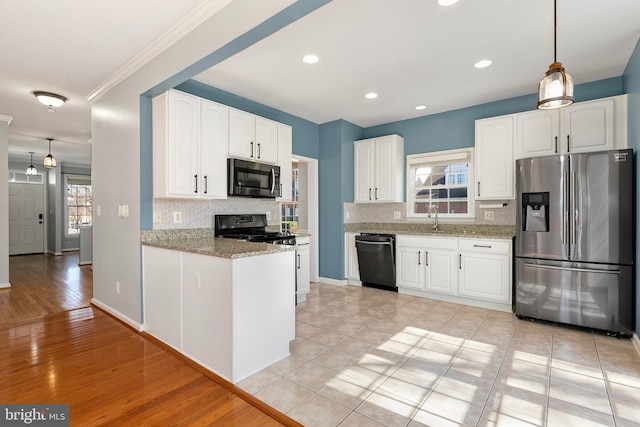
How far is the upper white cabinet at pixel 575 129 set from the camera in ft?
10.5

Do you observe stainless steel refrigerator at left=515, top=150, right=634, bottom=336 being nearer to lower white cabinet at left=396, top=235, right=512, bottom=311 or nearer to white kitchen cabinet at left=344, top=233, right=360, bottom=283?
lower white cabinet at left=396, top=235, right=512, bottom=311

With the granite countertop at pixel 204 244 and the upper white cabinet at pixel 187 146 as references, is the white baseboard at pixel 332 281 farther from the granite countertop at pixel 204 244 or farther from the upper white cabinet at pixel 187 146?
the upper white cabinet at pixel 187 146

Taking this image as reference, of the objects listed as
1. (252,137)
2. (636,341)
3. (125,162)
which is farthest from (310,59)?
(636,341)

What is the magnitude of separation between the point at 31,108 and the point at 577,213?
667 cm

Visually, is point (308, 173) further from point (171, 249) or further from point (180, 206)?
point (171, 249)

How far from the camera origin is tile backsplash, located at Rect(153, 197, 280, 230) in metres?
3.20

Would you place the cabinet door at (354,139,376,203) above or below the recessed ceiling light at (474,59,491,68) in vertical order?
below

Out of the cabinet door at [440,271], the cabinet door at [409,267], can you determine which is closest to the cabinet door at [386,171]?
the cabinet door at [409,267]

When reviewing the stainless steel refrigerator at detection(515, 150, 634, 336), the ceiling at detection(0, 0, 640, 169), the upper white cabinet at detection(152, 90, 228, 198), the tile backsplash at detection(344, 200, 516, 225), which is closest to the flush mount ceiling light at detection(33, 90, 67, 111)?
the ceiling at detection(0, 0, 640, 169)

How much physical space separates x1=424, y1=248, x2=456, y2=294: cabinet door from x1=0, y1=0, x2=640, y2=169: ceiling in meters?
2.01

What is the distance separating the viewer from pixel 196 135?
3.06 meters

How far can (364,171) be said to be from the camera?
5066 mm

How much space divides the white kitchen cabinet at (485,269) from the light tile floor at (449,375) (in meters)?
0.36

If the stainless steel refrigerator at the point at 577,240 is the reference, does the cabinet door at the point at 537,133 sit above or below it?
above
